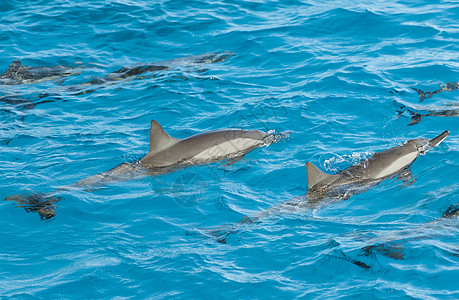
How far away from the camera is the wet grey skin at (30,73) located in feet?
51.5

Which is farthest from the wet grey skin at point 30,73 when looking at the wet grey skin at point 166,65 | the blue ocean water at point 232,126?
the wet grey skin at point 166,65

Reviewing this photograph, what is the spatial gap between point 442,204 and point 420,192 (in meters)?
0.56

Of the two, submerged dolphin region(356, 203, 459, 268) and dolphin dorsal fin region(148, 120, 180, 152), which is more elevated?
dolphin dorsal fin region(148, 120, 180, 152)

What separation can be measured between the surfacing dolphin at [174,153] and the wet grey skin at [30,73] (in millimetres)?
6367

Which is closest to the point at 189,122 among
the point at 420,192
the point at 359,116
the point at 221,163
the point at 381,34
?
the point at 221,163

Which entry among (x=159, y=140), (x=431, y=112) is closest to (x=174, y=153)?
(x=159, y=140)

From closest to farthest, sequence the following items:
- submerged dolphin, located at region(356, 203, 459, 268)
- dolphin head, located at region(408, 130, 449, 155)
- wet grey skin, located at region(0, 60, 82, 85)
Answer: submerged dolphin, located at region(356, 203, 459, 268) < dolphin head, located at region(408, 130, 449, 155) < wet grey skin, located at region(0, 60, 82, 85)

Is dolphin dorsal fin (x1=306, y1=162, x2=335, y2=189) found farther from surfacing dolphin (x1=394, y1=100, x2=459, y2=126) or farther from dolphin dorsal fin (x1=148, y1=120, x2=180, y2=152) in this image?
surfacing dolphin (x1=394, y1=100, x2=459, y2=126)

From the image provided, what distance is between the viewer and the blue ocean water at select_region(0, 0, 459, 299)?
24.7ft

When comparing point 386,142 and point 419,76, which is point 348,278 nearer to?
point 386,142

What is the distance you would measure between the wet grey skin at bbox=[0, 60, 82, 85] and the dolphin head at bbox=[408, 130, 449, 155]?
9721 mm

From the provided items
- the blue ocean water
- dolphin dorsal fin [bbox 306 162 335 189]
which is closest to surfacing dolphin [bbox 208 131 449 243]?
dolphin dorsal fin [bbox 306 162 335 189]

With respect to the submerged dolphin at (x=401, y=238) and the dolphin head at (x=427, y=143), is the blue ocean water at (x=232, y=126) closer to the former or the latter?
the submerged dolphin at (x=401, y=238)

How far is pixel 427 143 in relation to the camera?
10719mm
